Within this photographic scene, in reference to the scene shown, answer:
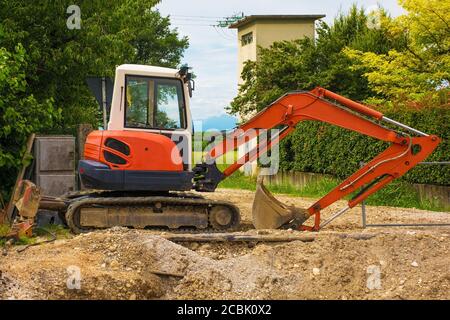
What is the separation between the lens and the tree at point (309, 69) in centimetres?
3222

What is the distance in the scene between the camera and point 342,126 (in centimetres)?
1270

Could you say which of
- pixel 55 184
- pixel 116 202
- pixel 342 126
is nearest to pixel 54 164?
pixel 55 184

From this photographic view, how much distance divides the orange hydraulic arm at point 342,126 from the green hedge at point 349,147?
244 inches

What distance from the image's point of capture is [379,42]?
33.6 metres

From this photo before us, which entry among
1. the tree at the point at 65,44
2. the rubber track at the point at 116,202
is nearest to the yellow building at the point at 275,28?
the tree at the point at 65,44

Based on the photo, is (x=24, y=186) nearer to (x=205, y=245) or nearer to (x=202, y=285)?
(x=205, y=245)

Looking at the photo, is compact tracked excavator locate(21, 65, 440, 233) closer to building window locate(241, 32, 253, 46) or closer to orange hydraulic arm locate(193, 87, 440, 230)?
orange hydraulic arm locate(193, 87, 440, 230)

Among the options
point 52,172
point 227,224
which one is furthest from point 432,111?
point 52,172

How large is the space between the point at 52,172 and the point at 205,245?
555cm

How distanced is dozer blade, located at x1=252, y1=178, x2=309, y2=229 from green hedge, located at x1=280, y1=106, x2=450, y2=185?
23.1ft

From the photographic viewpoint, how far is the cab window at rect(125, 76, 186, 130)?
41.3 ft

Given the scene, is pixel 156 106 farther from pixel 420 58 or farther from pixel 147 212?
pixel 420 58

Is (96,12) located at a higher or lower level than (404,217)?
higher
